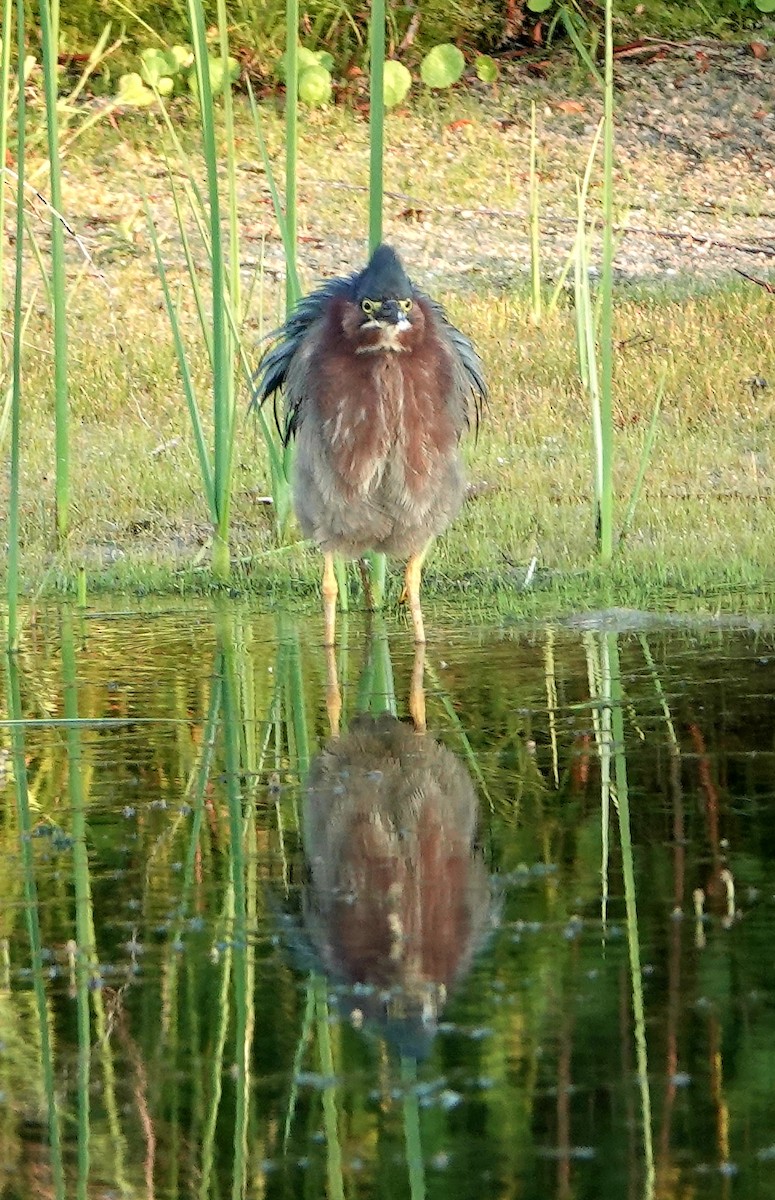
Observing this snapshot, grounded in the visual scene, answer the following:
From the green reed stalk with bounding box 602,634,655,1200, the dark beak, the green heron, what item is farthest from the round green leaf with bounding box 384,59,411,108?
the green reed stalk with bounding box 602,634,655,1200

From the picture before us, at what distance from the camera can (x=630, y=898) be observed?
3.43 m

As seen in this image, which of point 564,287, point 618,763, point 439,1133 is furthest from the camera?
point 564,287

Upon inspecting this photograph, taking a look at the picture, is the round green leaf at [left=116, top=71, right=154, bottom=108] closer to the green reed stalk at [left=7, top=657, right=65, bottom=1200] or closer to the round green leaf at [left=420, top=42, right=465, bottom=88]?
the round green leaf at [left=420, top=42, right=465, bottom=88]

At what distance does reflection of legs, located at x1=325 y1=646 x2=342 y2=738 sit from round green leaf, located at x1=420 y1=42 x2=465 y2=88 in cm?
849

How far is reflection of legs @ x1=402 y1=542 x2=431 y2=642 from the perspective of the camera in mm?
5918

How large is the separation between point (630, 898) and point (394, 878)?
0.44 metres

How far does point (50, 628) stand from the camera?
254 inches

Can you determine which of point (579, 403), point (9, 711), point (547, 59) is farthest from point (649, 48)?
point (9, 711)

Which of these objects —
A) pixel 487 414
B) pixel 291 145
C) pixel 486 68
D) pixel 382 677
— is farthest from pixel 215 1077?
pixel 486 68

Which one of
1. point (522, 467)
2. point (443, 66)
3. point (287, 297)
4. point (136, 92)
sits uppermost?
point (443, 66)

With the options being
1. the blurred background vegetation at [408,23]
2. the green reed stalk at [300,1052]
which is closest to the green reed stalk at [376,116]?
the green reed stalk at [300,1052]

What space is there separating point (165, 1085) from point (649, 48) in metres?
12.5

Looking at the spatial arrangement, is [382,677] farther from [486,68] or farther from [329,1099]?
[486,68]

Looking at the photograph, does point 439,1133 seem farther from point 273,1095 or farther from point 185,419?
point 185,419
